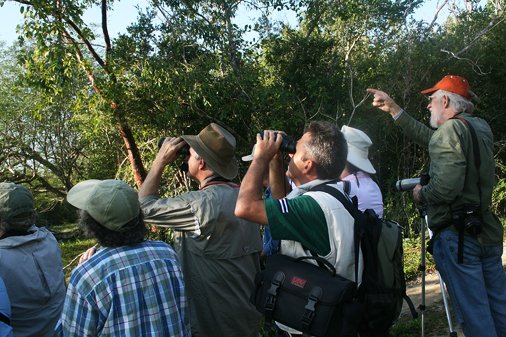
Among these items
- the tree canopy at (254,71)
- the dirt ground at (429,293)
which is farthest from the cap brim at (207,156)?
the tree canopy at (254,71)

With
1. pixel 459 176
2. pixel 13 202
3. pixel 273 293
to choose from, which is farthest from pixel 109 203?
pixel 459 176

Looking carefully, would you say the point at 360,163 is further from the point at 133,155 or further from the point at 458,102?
the point at 133,155

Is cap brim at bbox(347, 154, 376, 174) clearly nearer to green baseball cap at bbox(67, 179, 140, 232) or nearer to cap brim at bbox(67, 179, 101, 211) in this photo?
green baseball cap at bbox(67, 179, 140, 232)

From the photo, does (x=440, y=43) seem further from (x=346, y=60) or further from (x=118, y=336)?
(x=118, y=336)

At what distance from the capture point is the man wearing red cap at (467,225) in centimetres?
279

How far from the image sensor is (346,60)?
7641 mm

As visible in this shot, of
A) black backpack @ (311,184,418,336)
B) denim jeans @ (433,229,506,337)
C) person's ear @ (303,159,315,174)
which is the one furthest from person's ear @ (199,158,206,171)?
denim jeans @ (433,229,506,337)

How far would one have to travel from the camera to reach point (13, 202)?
233cm

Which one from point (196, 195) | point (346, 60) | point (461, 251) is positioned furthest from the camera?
point (346, 60)

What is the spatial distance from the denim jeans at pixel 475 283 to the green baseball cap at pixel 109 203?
209 cm

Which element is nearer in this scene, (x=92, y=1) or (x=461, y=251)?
(x=461, y=251)

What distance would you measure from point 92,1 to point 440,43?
6.61 metres

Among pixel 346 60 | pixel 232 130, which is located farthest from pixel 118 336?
pixel 346 60

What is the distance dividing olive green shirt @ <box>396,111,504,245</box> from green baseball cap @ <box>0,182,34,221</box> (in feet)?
8.07
